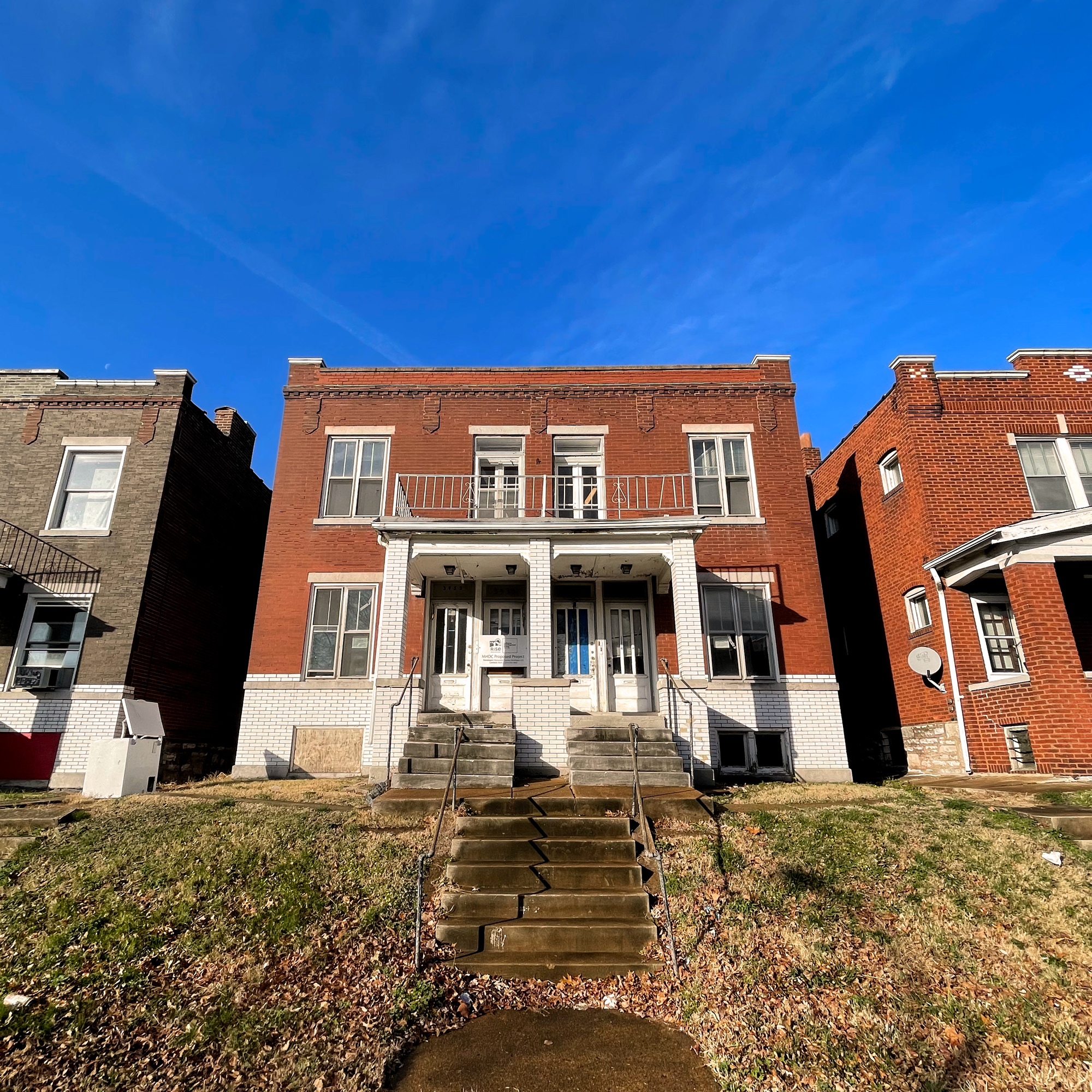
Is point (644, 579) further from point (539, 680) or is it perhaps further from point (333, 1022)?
point (333, 1022)

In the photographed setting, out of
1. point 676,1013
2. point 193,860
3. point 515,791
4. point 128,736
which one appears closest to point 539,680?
point 515,791

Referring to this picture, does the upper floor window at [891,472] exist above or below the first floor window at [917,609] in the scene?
above

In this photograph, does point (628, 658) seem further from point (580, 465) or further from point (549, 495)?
point (580, 465)

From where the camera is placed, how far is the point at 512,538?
12445 mm

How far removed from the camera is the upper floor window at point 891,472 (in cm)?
1578

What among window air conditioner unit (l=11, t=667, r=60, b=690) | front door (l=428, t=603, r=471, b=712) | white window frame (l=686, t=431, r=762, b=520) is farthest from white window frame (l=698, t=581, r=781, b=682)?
window air conditioner unit (l=11, t=667, r=60, b=690)

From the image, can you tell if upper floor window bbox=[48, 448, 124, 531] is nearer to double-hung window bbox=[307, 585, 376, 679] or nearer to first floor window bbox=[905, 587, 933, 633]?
double-hung window bbox=[307, 585, 376, 679]

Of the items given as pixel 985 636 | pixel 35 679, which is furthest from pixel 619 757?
pixel 35 679

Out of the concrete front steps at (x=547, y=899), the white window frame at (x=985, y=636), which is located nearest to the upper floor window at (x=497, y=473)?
the concrete front steps at (x=547, y=899)

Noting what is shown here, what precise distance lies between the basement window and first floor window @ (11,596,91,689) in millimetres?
13108

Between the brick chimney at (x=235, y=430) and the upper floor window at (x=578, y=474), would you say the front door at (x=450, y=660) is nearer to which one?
the upper floor window at (x=578, y=474)

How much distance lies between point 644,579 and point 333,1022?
10.3m

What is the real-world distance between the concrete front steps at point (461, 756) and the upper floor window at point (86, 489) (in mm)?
9548

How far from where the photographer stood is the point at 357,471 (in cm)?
1545
